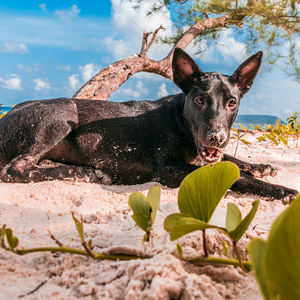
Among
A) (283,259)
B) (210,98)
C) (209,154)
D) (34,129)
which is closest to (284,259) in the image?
(283,259)

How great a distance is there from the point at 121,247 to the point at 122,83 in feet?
22.3

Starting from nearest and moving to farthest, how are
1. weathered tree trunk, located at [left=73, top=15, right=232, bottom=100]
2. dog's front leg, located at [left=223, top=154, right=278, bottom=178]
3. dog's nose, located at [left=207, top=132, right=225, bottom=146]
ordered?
dog's nose, located at [left=207, top=132, right=225, bottom=146] → dog's front leg, located at [left=223, top=154, right=278, bottom=178] → weathered tree trunk, located at [left=73, top=15, right=232, bottom=100]

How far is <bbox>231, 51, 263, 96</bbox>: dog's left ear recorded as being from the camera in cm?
296

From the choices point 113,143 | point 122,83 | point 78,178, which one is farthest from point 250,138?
point 78,178

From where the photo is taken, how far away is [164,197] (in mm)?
2232

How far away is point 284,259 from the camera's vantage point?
395 millimetres

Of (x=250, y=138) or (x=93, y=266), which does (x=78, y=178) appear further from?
(x=250, y=138)

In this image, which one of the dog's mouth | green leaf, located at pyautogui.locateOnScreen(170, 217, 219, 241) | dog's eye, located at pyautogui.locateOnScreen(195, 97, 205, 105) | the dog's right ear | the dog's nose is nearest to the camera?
green leaf, located at pyautogui.locateOnScreen(170, 217, 219, 241)

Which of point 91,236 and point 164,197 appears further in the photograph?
point 164,197

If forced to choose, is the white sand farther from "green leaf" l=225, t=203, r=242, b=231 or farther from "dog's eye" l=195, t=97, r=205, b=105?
"dog's eye" l=195, t=97, r=205, b=105

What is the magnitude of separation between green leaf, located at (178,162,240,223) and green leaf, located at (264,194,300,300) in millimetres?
442

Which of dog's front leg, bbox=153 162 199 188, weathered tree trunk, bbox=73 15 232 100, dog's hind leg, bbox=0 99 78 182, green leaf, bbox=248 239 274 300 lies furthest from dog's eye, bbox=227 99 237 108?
weathered tree trunk, bbox=73 15 232 100

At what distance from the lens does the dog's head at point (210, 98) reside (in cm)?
249

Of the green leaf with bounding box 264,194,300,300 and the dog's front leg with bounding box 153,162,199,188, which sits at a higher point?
the dog's front leg with bounding box 153,162,199,188
